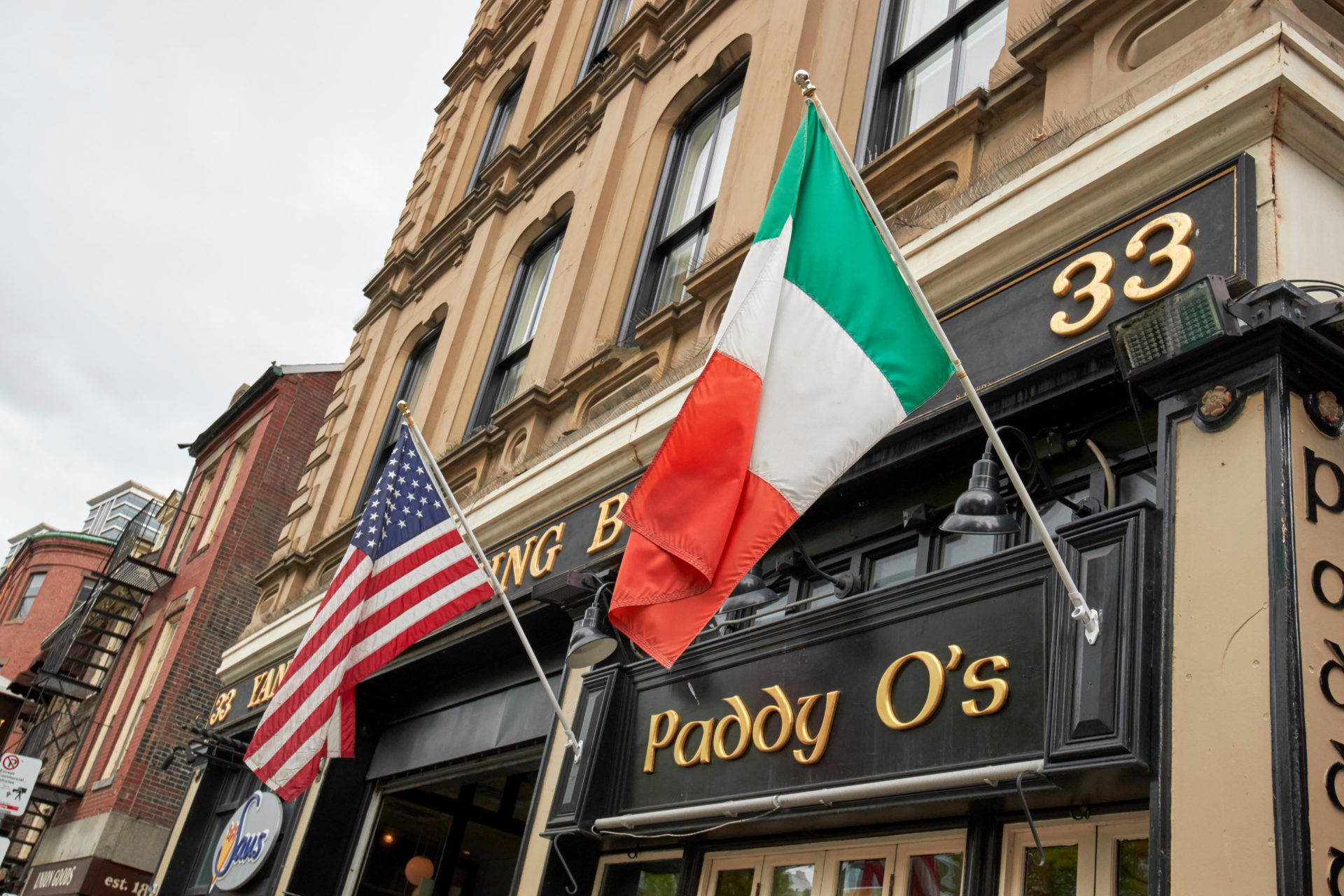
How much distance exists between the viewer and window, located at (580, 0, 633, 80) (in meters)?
14.4

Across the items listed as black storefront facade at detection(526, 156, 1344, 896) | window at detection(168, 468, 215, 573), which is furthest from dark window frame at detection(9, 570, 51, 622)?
black storefront facade at detection(526, 156, 1344, 896)

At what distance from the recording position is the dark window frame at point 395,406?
14.7 metres

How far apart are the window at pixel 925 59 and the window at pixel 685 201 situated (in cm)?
199

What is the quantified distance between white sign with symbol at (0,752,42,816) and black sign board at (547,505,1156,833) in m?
15.8

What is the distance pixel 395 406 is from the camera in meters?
15.5

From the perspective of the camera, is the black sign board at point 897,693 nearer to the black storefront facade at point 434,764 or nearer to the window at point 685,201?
the black storefront facade at point 434,764

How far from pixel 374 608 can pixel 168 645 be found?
13921mm

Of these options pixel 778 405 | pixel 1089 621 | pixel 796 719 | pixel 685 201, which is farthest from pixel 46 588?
pixel 1089 621

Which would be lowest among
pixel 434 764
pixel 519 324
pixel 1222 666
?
pixel 1222 666

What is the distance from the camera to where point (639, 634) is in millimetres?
5258

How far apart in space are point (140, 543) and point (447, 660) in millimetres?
20902

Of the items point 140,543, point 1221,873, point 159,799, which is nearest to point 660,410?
point 1221,873

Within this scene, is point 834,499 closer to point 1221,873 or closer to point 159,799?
point 1221,873

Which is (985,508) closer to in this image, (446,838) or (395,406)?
(446,838)
